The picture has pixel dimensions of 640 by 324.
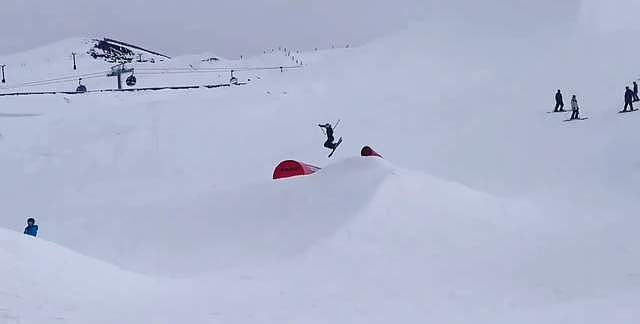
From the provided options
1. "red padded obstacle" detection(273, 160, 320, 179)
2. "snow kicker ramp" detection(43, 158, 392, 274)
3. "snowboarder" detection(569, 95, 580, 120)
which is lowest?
"snow kicker ramp" detection(43, 158, 392, 274)

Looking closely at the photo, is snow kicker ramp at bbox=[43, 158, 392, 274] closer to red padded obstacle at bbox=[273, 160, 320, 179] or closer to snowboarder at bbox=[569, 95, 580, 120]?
red padded obstacle at bbox=[273, 160, 320, 179]

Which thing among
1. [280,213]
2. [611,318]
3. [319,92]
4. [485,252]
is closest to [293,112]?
[319,92]

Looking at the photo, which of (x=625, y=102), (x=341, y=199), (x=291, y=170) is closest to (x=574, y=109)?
(x=625, y=102)

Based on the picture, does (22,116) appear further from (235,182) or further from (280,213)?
(280,213)

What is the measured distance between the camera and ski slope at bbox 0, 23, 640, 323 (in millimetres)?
10680

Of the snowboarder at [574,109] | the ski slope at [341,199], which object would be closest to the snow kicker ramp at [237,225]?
the ski slope at [341,199]

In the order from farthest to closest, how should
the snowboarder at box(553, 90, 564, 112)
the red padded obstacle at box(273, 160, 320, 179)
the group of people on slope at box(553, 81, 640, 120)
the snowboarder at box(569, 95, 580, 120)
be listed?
the snowboarder at box(553, 90, 564, 112) → the snowboarder at box(569, 95, 580, 120) → the group of people on slope at box(553, 81, 640, 120) → the red padded obstacle at box(273, 160, 320, 179)

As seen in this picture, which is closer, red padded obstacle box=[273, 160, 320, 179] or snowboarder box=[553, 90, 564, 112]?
red padded obstacle box=[273, 160, 320, 179]

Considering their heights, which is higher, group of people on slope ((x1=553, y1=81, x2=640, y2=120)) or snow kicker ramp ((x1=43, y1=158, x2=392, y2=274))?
group of people on slope ((x1=553, y1=81, x2=640, y2=120))

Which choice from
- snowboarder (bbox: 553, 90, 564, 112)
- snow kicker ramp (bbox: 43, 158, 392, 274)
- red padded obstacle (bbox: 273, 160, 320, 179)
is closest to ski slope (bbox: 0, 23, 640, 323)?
snow kicker ramp (bbox: 43, 158, 392, 274)

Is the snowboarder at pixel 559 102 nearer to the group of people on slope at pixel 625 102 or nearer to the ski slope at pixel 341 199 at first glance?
the group of people on slope at pixel 625 102

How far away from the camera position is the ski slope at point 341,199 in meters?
10.7

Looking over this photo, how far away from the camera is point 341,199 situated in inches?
661

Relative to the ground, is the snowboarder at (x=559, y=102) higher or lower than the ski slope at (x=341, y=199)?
higher
